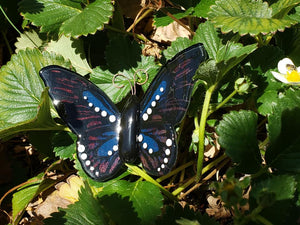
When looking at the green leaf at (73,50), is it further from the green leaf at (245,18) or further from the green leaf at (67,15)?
the green leaf at (245,18)

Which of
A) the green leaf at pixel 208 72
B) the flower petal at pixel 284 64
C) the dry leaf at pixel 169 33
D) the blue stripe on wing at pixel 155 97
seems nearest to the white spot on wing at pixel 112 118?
the blue stripe on wing at pixel 155 97

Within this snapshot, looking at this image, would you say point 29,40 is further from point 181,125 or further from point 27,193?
point 181,125

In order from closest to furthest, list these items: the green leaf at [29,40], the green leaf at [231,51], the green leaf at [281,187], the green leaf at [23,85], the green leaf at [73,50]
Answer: the green leaf at [281,187] < the green leaf at [231,51] < the green leaf at [23,85] < the green leaf at [73,50] < the green leaf at [29,40]

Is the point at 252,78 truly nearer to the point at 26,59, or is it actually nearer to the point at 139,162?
the point at 139,162

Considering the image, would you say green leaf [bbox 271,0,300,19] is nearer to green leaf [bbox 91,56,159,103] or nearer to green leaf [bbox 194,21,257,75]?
green leaf [bbox 194,21,257,75]

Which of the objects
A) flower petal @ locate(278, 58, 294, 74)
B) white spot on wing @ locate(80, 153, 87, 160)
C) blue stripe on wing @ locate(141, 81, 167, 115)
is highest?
blue stripe on wing @ locate(141, 81, 167, 115)

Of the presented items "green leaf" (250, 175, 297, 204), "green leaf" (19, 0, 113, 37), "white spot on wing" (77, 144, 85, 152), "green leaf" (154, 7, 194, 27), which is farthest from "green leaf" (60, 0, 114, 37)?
"green leaf" (250, 175, 297, 204)
